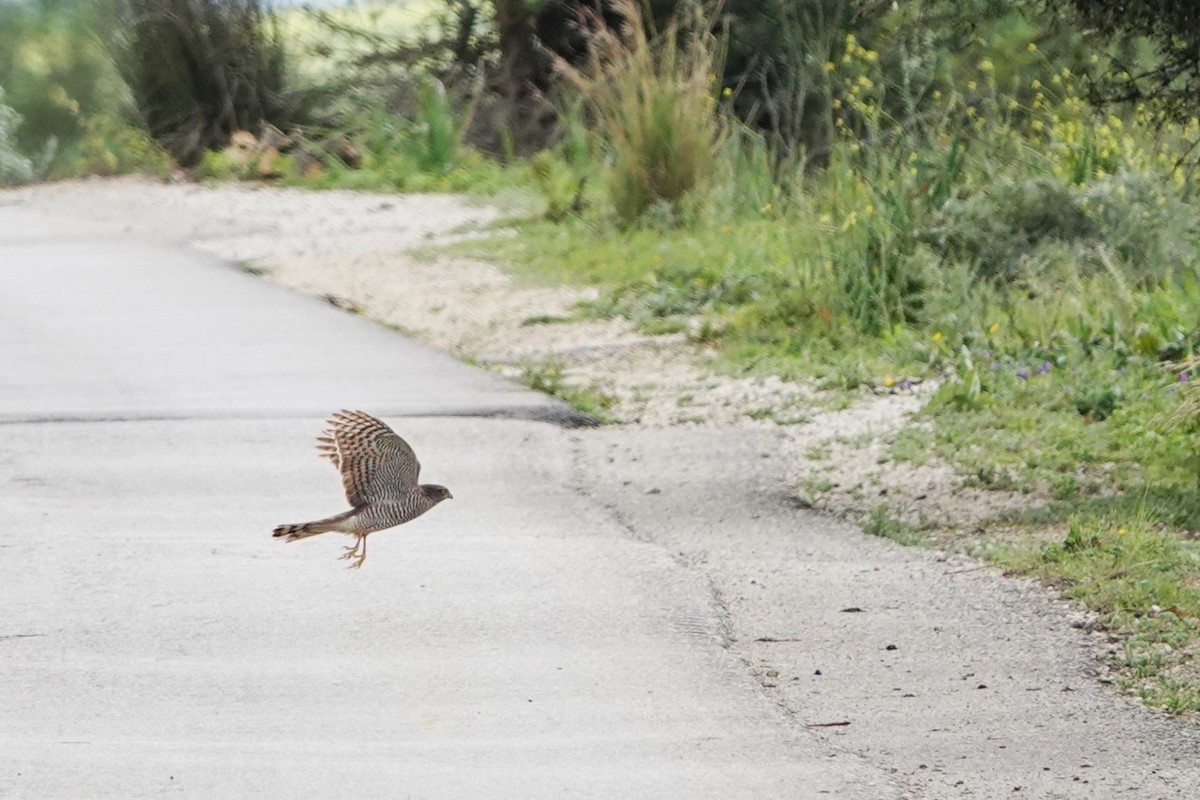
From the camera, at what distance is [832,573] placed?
6.11 metres

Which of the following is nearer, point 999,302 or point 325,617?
point 325,617

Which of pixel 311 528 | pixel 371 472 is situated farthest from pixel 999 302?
pixel 311 528

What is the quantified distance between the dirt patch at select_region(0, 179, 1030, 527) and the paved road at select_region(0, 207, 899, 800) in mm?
729

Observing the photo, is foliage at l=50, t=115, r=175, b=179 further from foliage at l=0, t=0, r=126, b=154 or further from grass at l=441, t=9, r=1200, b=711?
grass at l=441, t=9, r=1200, b=711

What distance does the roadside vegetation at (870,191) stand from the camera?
6914mm

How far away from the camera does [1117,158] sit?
10.9 metres

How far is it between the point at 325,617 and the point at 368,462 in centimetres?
122

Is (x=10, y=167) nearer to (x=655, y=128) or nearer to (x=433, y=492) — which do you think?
(x=655, y=128)

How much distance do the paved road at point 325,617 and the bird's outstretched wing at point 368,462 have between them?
2.05ft

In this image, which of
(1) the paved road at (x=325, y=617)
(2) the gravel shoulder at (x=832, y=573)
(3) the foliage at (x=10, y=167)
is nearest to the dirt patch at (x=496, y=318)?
(2) the gravel shoulder at (x=832, y=573)

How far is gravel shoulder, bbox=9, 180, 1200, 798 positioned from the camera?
4.64 m

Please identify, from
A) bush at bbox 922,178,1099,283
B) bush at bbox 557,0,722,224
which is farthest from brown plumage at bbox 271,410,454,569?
bush at bbox 557,0,722,224

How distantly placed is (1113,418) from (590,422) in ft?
7.07

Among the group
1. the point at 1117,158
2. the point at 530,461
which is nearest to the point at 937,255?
the point at 1117,158
